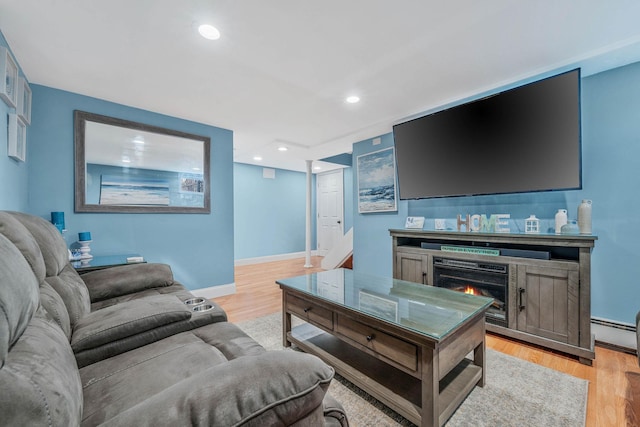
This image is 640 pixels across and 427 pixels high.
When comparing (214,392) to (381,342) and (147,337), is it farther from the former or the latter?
(381,342)

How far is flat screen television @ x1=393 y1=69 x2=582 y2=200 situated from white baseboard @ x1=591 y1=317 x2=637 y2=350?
115 centimetres

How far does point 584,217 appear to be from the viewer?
6.92 feet

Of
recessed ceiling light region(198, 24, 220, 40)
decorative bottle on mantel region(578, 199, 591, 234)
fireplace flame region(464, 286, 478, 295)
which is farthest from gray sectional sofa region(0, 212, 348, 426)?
decorative bottle on mantel region(578, 199, 591, 234)

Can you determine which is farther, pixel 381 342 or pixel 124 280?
pixel 124 280

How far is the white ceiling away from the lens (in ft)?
5.33

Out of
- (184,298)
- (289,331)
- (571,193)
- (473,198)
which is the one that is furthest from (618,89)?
(184,298)

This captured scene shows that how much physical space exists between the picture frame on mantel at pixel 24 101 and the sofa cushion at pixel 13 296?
7.23ft

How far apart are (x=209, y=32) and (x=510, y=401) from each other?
9.53ft

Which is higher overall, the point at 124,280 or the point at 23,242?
the point at 23,242

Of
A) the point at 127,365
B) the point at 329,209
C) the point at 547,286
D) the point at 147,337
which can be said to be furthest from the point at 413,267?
the point at 329,209

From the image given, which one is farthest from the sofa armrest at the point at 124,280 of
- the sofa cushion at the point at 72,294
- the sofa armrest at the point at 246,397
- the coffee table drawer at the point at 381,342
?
the sofa armrest at the point at 246,397

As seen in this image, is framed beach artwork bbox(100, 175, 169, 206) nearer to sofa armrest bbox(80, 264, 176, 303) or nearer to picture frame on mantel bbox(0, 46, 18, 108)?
picture frame on mantel bbox(0, 46, 18, 108)

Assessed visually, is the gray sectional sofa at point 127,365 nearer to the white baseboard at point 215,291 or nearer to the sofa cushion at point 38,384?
the sofa cushion at point 38,384

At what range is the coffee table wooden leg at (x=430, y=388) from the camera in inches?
47.6
